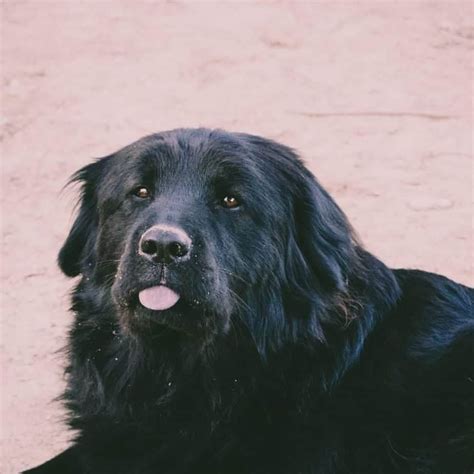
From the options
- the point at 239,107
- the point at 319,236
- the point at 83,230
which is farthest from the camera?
the point at 239,107

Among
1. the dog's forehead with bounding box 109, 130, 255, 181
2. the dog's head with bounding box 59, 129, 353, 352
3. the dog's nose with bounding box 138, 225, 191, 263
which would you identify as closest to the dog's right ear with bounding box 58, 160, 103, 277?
the dog's head with bounding box 59, 129, 353, 352

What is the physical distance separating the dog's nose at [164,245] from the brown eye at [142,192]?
0.46 meters

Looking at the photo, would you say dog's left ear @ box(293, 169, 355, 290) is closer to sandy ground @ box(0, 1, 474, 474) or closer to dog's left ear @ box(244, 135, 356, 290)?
dog's left ear @ box(244, 135, 356, 290)

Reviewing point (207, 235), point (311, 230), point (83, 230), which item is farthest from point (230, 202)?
point (83, 230)

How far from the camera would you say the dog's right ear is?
4539 millimetres

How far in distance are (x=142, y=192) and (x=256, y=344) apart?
76 centimetres

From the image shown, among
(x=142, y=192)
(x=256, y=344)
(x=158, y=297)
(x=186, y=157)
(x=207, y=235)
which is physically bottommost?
(x=256, y=344)

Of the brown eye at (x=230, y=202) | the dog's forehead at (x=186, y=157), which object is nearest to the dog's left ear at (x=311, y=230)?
the dog's forehead at (x=186, y=157)

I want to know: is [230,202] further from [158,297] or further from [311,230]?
[158,297]

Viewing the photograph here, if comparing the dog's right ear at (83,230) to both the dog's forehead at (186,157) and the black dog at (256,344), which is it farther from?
the dog's forehead at (186,157)

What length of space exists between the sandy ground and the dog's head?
1274 mm

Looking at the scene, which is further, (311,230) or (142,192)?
(311,230)

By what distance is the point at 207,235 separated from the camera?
12.9 feet

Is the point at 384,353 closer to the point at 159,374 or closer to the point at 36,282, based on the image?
the point at 159,374
